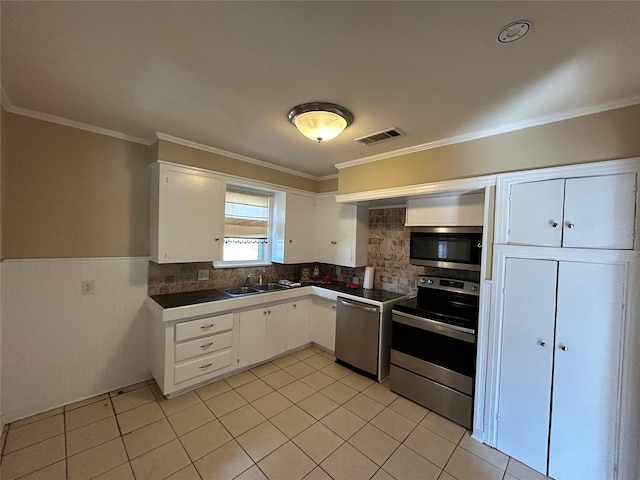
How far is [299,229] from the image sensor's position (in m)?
3.76

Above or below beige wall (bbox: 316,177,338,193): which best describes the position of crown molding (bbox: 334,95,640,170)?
above

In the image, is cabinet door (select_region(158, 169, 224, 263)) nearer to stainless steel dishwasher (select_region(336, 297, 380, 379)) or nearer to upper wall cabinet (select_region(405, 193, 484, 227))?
stainless steel dishwasher (select_region(336, 297, 380, 379))

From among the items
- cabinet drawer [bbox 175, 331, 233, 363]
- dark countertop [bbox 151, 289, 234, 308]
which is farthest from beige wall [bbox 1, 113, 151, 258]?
cabinet drawer [bbox 175, 331, 233, 363]

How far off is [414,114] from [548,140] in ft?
3.10

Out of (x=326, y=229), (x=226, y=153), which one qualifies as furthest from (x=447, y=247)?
(x=226, y=153)

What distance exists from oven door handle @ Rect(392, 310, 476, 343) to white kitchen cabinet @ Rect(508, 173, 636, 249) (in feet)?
2.73

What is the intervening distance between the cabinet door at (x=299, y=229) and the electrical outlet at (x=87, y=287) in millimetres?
2044

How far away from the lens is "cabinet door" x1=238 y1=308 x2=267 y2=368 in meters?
2.94

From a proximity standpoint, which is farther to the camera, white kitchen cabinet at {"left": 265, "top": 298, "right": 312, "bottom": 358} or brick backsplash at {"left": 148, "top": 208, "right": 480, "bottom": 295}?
white kitchen cabinet at {"left": 265, "top": 298, "right": 312, "bottom": 358}

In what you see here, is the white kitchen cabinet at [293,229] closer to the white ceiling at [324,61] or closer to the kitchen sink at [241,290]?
the kitchen sink at [241,290]

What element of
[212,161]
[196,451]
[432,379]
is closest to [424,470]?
[432,379]

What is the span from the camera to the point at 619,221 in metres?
1.60

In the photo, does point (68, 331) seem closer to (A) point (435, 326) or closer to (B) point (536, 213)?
(A) point (435, 326)

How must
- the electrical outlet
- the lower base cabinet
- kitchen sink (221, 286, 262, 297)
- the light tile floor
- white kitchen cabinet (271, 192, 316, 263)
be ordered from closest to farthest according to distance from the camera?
the light tile floor → the electrical outlet → the lower base cabinet → kitchen sink (221, 286, 262, 297) → white kitchen cabinet (271, 192, 316, 263)
